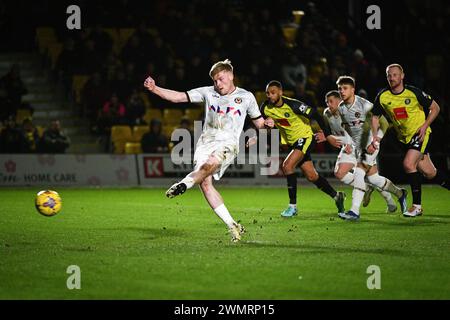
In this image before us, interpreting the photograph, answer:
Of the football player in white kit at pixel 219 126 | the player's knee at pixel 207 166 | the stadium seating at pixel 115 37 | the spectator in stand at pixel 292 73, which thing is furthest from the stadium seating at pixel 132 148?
the player's knee at pixel 207 166

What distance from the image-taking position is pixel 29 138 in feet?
72.4

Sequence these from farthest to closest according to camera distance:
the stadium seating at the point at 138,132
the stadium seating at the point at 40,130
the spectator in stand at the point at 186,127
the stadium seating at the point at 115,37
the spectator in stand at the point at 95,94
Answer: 1. the stadium seating at the point at 115,37
2. the spectator in stand at the point at 95,94
3. the stadium seating at the point at 138,132
4. the stadium seating at the point at 40,130
5. the spectator in stand at the point at 186,127

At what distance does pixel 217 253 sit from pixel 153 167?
13.3 m

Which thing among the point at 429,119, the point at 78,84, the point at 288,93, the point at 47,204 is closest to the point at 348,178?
the point at 429,119

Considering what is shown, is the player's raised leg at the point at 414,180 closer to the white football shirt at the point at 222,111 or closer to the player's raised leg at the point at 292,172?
the player's raised leg at the point at 292,172

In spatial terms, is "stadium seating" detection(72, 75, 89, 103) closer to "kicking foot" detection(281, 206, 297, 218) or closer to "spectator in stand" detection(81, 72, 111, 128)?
"spectator in stand" detection(81, 72, 111, 128)

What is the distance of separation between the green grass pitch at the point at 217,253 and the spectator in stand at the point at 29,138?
6173mm

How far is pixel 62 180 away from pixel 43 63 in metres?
6.27

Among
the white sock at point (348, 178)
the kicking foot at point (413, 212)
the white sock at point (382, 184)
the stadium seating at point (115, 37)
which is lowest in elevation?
the kicking foot at point (413, 212)

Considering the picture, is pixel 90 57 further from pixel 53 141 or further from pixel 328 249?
pixel 328 249

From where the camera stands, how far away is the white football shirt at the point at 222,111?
A: 10781 millimetres

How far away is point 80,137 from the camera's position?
80.9ft
